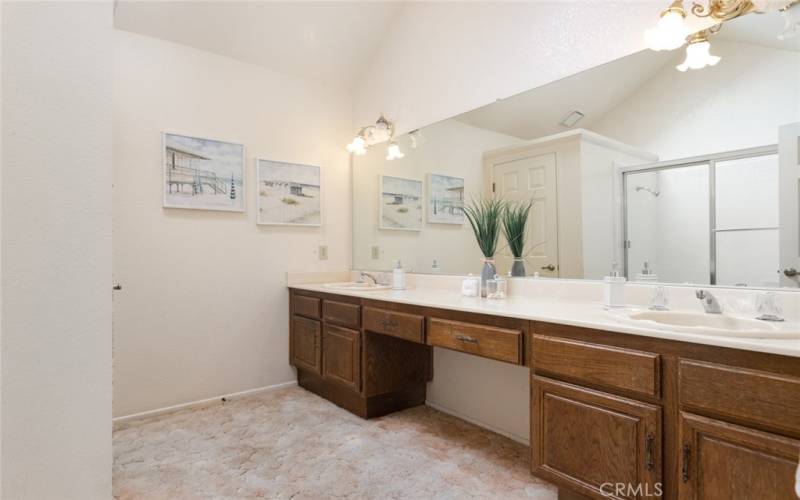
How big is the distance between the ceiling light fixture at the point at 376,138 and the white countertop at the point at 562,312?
111 cm

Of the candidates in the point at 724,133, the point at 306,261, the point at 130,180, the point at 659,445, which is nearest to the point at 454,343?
the point at 659,445

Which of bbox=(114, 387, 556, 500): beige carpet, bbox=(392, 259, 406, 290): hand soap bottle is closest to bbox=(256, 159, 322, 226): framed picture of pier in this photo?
bbox=(392, 259, 406, 290): hand soap bottle

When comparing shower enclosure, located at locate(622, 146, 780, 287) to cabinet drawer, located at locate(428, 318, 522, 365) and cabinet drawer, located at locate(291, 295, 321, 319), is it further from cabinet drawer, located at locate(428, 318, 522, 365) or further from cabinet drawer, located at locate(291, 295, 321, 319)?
cabinet drawer, located at locate(291, 295, 321, 319)

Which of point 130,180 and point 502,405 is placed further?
point 130,180

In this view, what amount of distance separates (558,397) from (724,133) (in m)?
1.20

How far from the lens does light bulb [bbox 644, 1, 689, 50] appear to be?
1.59m

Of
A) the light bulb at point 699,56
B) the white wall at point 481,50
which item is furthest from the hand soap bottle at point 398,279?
the light bulb at point 699,56

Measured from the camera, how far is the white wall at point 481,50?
1911mm

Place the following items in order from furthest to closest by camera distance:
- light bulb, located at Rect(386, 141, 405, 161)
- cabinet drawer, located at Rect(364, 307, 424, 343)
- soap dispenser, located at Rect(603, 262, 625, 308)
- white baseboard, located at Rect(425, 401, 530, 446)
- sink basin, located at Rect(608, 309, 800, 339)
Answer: light bulb, located at Rect(386, 141, 405, 161) < white baseboard, located at Rect(425, 401, 530, 446) < cabinet drawer, located at Rect(364, 307, 424, 343) < soap dispenser, located at Rect(603, 262, 625, 308) < sink basin, located at Rect(608, 309, 800, 339)

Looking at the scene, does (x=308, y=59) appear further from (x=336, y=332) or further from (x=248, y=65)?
(x=336, y=332)

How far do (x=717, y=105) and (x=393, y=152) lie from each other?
1.98m

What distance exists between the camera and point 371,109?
3.33m

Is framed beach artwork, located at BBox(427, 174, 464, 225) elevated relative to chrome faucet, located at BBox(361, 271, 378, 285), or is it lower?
elevated

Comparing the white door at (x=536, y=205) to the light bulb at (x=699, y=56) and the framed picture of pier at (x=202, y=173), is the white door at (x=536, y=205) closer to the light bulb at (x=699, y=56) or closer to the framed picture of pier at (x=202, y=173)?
the light bulb at (x=699, y=56)
